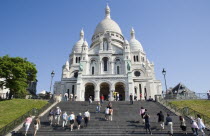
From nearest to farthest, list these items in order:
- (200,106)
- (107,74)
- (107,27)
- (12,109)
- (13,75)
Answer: (12,109)
(200,106)
(13,75)
(107,74)
(107,27)

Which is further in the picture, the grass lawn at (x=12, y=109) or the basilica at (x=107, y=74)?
the basilica at (x=107, y=74)

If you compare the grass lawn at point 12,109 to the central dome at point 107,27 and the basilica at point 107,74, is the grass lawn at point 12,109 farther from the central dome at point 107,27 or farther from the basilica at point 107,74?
the central dome at point 107,27

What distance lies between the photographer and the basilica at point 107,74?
3684 cm

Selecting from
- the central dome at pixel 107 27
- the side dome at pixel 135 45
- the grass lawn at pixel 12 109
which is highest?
the central dome at pixel 107 27

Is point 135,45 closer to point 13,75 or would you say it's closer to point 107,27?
point 107,27

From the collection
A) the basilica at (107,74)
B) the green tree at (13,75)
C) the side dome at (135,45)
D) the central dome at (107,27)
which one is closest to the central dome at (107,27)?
the central dome at (107,27)

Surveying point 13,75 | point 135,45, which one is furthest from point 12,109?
point 135,45

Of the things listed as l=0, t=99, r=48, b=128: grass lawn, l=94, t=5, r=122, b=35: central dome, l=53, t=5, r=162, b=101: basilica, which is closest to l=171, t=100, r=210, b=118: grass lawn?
l=53, t=5, r=162, b=101: basilica

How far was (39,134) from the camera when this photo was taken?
13.5m

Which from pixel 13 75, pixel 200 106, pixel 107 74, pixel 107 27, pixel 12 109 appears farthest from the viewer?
pixel 107 27

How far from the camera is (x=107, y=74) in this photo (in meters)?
37.6

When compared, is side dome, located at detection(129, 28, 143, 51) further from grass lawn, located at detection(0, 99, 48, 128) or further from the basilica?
grass lawn, located at detection(0, 99, 48, 128)

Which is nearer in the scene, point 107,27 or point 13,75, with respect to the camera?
point 13,75

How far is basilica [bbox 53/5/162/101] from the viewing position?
121 feet
